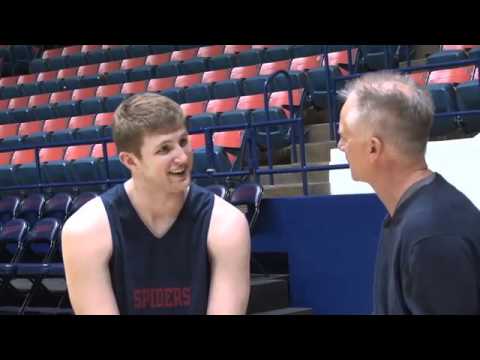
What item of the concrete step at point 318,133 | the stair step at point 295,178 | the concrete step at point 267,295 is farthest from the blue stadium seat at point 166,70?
the concrete step at point 267,295

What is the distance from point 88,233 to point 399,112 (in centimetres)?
106

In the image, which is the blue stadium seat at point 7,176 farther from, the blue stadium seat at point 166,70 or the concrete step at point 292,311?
the concrete step at point 292,311

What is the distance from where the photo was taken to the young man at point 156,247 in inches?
99.3

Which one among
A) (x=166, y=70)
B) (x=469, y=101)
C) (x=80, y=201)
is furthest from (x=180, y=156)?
(x=166, y=70)

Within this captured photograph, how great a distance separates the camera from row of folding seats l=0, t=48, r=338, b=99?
11.3 meters

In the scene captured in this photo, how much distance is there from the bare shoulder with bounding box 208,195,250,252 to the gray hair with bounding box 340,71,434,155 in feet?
2.37

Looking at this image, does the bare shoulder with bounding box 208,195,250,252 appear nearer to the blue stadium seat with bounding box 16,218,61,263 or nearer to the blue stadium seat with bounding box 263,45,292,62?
the blue stadium seat with bounding box 16,218,61,263

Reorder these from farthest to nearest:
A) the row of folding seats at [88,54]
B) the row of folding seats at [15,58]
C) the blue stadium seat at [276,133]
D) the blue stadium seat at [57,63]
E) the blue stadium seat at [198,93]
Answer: the row of folding seats at [15,58] → the blue stadium seat at [57,63] → the row of folding seats at [88,54] → the blue stadium seat at [198,93] → the blue stadium seat at [276,133]

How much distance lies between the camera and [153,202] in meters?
2.56

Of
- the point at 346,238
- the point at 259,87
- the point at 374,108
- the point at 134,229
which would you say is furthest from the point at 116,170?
the point at 374,108

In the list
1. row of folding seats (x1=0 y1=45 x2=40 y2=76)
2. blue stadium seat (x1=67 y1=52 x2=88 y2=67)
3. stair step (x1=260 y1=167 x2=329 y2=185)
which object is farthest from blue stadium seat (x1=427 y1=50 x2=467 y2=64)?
row of folding seats (x1=0 y1=45 x2=40 y2=76)

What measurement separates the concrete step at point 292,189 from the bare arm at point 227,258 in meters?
4.32
